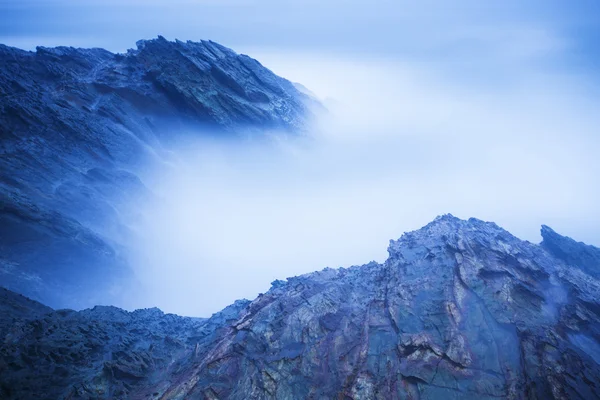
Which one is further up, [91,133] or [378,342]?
[91,133]

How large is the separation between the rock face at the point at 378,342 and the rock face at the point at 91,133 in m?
14.5

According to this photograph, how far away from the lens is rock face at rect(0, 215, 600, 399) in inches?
651

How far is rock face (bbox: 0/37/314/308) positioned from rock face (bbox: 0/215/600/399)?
14463 mm

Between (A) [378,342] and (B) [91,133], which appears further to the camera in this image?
(B) [91,133]

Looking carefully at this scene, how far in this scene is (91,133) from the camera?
4712cm

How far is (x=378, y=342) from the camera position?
19703 mm

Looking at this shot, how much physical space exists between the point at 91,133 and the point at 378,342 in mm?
53390

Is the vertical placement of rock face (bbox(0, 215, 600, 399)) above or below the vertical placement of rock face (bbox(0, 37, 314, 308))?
below

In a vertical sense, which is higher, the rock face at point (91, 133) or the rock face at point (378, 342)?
the rock face at point (91, 133)

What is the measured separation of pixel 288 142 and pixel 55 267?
178 feet

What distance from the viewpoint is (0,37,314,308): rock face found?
36.9m

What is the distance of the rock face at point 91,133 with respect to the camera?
121ft

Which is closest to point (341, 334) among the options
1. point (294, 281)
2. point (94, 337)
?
point (294, 281)

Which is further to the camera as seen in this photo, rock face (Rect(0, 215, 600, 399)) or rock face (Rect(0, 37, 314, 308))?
rock face (Rect(0, 37, 314, 308))
